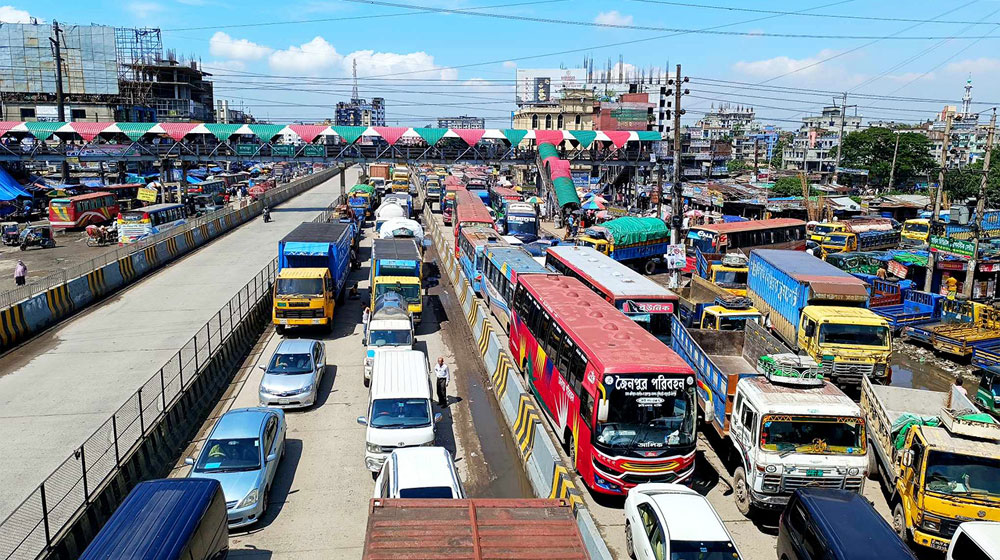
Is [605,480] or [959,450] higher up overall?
[959,450]

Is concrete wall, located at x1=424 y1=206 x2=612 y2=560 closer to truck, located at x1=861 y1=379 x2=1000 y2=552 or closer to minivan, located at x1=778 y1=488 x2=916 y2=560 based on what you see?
minivan, located at x1=778 y1=488 x2=916 y2=560

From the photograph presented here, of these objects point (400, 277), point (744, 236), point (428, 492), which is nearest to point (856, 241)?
point (744, 236)

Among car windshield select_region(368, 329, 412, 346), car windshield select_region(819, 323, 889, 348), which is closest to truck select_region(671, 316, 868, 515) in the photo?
car windshield select_region(819, 323, 889, 348)

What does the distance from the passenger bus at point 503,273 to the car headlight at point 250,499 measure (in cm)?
1084

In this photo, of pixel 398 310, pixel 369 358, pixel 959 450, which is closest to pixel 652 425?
pixel 959 450

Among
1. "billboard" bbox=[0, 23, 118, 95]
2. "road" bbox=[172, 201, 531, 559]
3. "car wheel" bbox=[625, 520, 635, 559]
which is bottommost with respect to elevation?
"road" bbox=[172, 201, 531, 559]

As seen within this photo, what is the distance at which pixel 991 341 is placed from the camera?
72.8 feet

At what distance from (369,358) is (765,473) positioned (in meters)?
11.3

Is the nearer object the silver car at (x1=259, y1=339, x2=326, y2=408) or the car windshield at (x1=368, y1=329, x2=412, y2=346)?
the silver car at (x1=259, y1=339, x2=326, y2=408)

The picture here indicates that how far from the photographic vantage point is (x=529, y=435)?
14883mm

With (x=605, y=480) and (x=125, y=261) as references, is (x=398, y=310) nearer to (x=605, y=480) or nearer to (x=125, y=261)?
(x=605, y=480)

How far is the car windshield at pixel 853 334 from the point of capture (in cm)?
1866

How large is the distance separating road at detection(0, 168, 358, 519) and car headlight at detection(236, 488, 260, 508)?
4213 millimetres

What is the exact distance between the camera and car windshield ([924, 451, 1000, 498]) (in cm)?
1102
